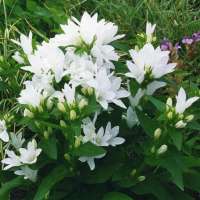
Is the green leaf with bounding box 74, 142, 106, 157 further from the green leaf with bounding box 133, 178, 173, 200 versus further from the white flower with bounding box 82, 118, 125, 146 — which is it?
the green leaf with bounding box 133, 178, 173, 200

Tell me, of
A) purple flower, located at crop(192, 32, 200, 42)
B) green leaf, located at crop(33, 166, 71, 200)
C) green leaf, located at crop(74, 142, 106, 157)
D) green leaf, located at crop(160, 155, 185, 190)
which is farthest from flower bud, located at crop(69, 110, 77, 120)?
purple flower, located at crop(192, 32, 200, 42)

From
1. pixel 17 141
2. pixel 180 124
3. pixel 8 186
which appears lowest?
pixel 8 186

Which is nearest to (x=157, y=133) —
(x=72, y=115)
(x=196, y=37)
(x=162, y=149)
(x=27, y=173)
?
(x=162, y=149)

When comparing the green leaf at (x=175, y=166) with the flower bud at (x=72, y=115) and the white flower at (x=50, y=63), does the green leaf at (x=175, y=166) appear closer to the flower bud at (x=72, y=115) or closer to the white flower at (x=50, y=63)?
the flower bud at (x=72, y=115)

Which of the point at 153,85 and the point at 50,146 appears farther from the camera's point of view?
the point at 153,85

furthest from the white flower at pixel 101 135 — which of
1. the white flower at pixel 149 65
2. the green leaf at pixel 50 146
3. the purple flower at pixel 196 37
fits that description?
the purple flower at pixel 196 37

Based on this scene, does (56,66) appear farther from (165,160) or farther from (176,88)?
(176,88)

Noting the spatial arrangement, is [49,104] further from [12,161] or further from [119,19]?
[119,19]
